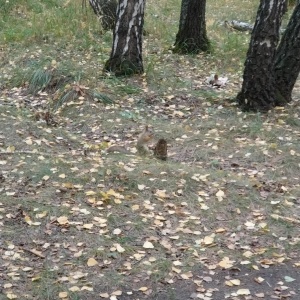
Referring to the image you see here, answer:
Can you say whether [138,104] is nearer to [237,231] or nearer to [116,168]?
[116,168]

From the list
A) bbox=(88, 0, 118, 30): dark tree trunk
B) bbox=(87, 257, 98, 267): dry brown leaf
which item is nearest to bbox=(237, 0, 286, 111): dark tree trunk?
bbox=(87, 257, 98, 267): dry brown leaf

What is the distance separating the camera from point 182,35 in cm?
1002

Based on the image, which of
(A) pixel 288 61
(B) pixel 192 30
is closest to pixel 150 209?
(A) pixel 288 61

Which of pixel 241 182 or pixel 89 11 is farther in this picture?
pixel 89 11

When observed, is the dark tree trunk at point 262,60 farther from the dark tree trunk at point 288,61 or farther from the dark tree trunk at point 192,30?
the dark tree trunk at point 192,30

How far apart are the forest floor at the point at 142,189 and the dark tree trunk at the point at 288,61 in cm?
22

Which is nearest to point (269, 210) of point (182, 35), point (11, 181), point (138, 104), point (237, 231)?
point (237, 231)

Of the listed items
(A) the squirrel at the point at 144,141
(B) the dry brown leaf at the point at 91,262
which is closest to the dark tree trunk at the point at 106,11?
(A) the squirrel at the point at 144,141

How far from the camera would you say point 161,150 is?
5.72m

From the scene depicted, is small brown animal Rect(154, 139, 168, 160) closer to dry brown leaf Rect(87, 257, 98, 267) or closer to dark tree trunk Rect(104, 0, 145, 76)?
dry brown leaf Rect(87, 257, 98, 267)

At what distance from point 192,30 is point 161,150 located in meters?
4.89

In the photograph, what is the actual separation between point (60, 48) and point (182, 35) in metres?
2.33

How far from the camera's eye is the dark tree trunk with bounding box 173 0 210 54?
9.89m

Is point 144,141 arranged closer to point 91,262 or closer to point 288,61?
point 91,262
